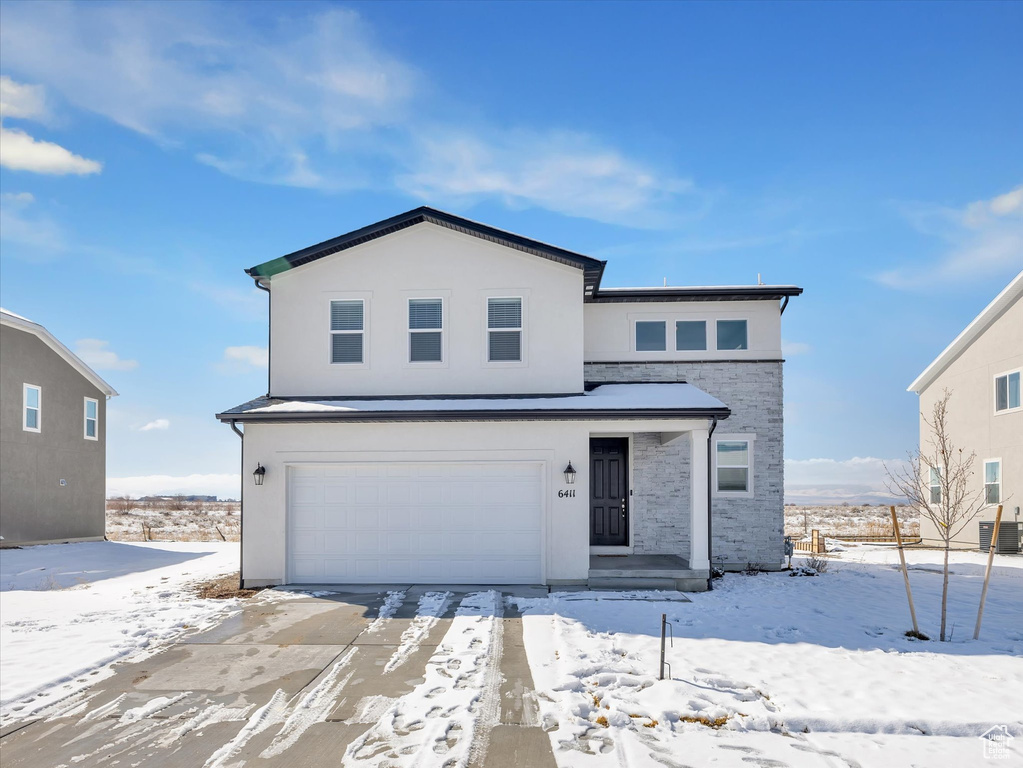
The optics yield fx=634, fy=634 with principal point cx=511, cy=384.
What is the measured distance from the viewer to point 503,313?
12.4 m

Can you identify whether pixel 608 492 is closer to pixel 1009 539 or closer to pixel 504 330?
pixel 504 330

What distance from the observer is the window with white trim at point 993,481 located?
56.9ft

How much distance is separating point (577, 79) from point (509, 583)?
1077 centimetres

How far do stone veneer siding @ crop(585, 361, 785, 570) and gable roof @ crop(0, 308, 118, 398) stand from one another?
624 inches

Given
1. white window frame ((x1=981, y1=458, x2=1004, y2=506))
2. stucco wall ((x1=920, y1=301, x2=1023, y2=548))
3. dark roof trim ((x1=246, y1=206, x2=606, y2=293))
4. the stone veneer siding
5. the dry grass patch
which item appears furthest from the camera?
white window frame ((x1=981, y1=458, x2=1004, y2=506))

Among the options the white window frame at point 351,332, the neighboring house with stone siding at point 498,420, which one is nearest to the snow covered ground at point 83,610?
the neighboring house with stone siding at point 498,420

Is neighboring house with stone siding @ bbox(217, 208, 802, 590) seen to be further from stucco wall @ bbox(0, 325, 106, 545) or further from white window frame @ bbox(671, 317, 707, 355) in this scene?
stucco wall @ bbox(0, 325, 106, 545)

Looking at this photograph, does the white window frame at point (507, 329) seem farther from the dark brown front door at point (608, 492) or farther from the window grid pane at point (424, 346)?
the dark brown front door at point (608, 492)

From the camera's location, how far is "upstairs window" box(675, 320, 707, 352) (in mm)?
13922

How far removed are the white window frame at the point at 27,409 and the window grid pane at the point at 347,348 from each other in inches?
458

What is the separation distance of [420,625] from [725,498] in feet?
24.7

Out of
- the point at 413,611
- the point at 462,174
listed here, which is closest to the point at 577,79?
the point at 462,174

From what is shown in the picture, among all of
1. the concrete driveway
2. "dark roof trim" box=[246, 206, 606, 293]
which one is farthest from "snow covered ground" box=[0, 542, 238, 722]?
"dark roof trim" box=[246, 206, 606, 293]

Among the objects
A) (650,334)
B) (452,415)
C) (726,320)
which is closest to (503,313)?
(452,415)
